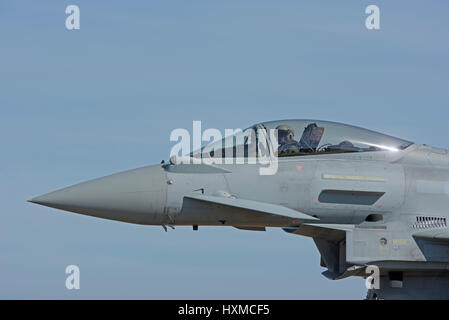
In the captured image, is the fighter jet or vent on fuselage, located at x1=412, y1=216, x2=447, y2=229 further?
vent on fuselage, located at x1=412, y1=216, x2=447, y2=229

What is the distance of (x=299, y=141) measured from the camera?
1516 centimetres

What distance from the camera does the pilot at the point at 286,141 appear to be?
49.0 ft

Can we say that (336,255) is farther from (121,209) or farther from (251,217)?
(121,209)

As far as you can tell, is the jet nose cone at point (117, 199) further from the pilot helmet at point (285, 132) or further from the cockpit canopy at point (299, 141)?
the pilot helmet at point (285, 132)

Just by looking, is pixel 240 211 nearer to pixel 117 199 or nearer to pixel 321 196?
pixel 321 196

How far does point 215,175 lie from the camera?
14297 mm

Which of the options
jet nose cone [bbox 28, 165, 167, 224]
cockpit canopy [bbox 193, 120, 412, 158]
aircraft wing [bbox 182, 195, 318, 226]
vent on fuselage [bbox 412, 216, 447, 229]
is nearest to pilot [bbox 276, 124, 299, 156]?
cockpit canopy [bbox 193, 120, 412, 158]

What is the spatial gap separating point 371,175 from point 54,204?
580 centimetres

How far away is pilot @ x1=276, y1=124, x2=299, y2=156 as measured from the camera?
1494 centimetres

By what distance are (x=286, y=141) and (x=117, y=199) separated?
11.1 ft

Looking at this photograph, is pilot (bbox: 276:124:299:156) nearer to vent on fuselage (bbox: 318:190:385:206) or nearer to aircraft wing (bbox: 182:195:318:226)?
vent on fuselage (bbox: 318:190:385:206)

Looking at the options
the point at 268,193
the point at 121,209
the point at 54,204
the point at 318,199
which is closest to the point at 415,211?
the point at 318,199

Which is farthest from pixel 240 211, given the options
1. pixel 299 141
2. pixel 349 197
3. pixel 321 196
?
pixel 349 197
